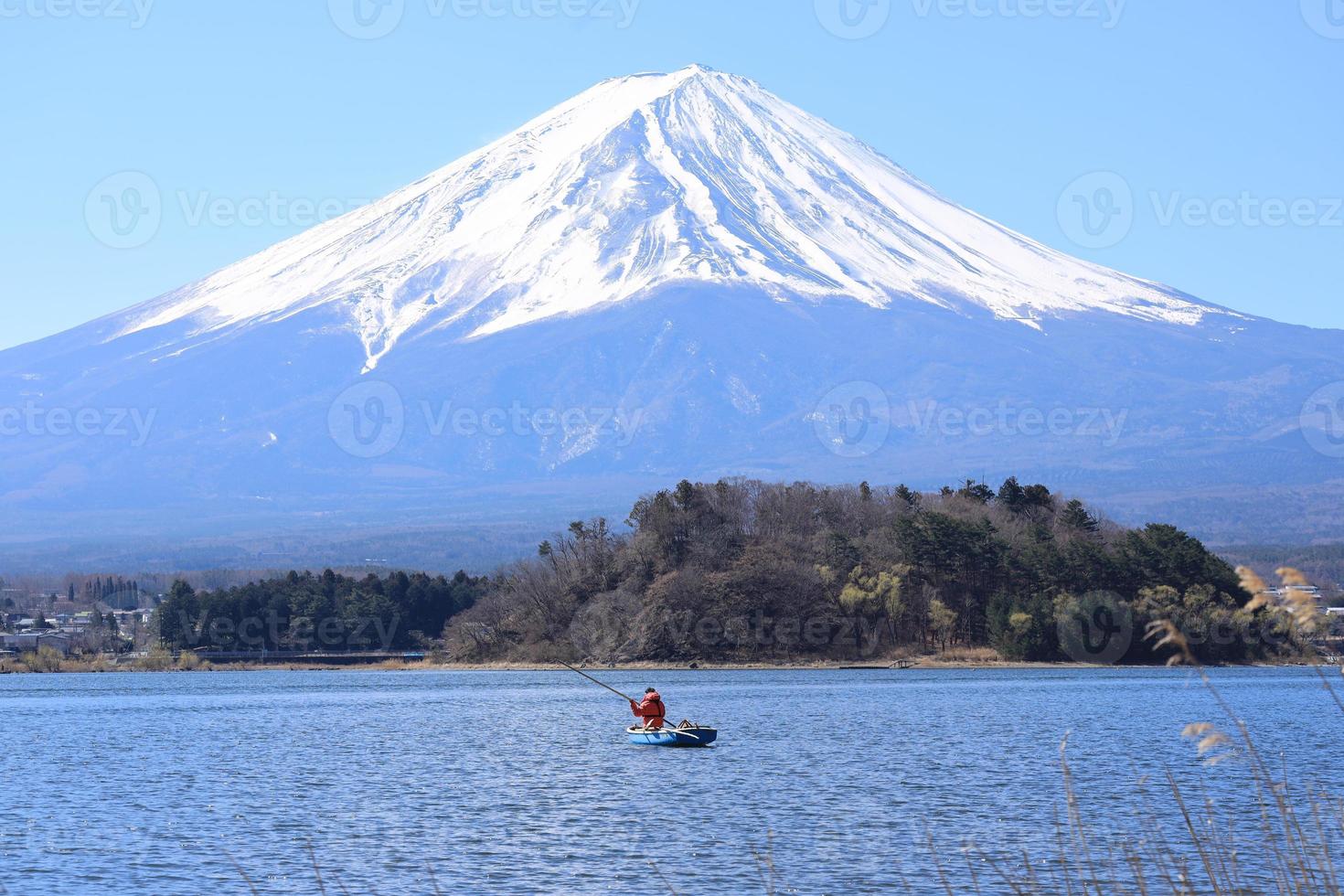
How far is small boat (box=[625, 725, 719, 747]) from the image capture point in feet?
136

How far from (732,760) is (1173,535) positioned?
45.9m

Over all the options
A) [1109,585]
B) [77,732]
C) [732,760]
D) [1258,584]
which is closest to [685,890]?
[1258,584]

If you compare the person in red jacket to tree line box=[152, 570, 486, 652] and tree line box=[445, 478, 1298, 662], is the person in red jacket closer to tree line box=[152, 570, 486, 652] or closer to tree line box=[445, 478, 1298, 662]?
tree line box=[445, 478, 1298, 662]

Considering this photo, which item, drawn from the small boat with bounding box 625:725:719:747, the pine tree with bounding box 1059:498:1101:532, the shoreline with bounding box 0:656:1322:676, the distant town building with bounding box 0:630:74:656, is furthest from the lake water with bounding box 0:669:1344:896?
the distant town building with bounding box 0:630:74:656

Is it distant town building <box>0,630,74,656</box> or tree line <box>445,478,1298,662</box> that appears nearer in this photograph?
tree line <box>445,478,1298,662</box>

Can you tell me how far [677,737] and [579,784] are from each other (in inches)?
293

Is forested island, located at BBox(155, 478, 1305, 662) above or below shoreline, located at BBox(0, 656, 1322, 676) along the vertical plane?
above

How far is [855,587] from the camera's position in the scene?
8175 cm

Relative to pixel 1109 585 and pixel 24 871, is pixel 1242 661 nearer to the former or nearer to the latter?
pixel 1109 585

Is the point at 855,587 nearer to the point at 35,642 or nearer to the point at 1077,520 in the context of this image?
the point at 1077,520

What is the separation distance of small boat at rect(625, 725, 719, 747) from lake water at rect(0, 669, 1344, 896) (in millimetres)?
279

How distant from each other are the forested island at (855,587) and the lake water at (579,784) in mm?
14004

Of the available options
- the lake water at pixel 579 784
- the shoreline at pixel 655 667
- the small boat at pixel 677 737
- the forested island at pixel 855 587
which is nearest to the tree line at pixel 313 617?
the shoreline at pixel 655 667

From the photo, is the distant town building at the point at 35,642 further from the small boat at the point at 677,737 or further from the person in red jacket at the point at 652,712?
the small boat at the point at 677,737
